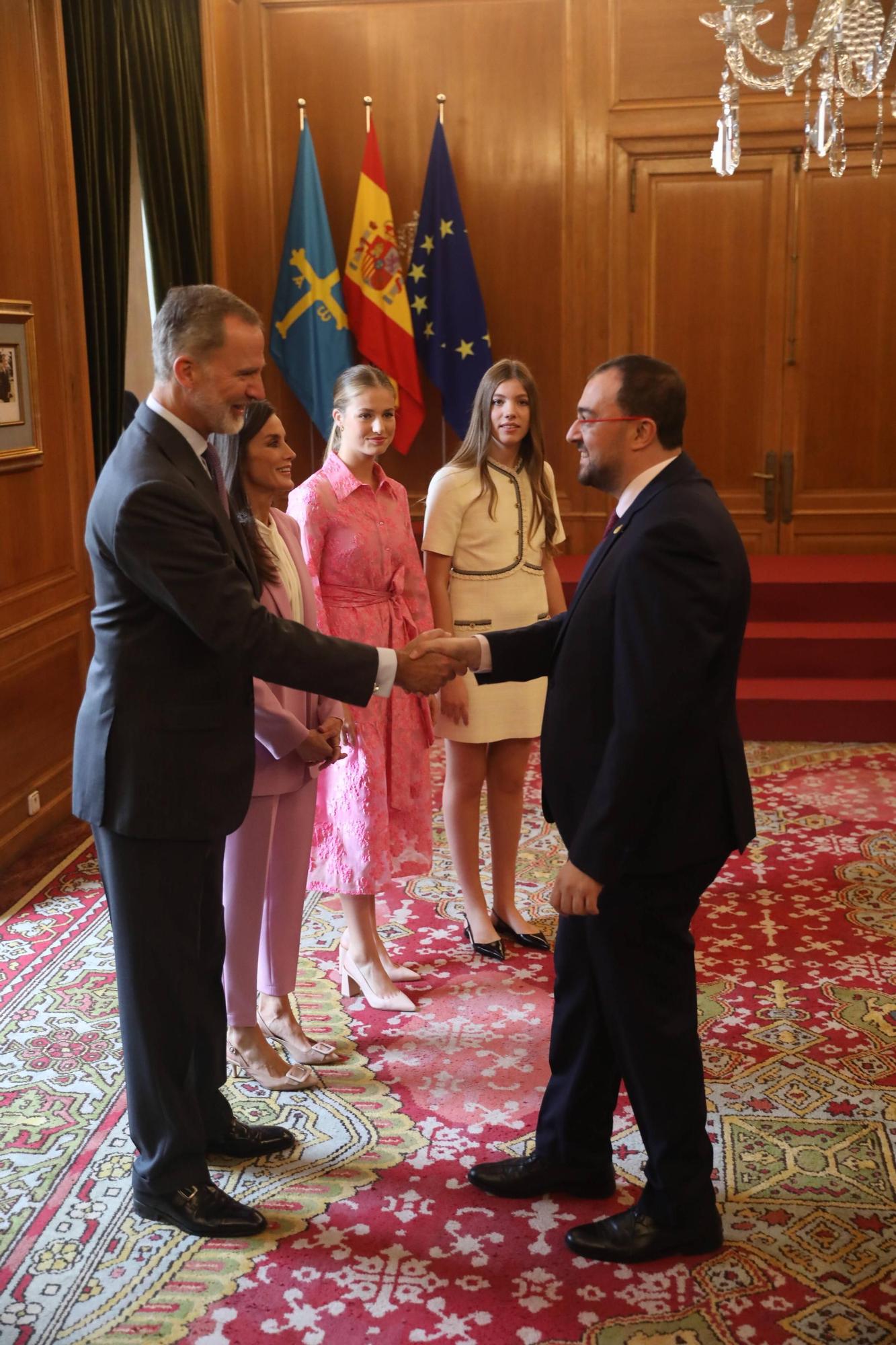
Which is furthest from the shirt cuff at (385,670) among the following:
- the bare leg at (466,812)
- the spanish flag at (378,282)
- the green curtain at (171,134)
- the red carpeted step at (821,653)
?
the spanish flag at (378,282)

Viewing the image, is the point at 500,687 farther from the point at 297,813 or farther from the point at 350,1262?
the point at 350,1262

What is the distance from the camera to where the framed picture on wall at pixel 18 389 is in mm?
4535

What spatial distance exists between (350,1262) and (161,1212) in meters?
0.39

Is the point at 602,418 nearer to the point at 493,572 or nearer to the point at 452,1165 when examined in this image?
the point at 493,572

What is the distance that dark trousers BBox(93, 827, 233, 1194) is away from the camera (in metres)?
2.33

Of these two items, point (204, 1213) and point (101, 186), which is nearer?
point (204, 1213)

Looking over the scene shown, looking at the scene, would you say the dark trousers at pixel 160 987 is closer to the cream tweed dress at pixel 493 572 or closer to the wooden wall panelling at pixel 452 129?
the cream tweed dress at pixel 493 572

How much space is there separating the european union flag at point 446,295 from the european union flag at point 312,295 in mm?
473

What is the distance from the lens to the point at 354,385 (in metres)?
3.31

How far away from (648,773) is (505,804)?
5.59 ft

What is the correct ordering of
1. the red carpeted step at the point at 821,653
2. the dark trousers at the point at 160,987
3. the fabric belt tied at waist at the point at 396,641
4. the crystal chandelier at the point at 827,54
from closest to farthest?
1. the dark trousers at the point at 160,987
2. the fabric belt tied at waist at the point at 396,641
3. the crystal chandelier at the point at 827,54
4. the red carpeted step at the point at 821,653

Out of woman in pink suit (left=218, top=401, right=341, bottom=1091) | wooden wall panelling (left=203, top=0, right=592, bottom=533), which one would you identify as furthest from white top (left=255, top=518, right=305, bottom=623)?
wooden wall panelling (left=203, top=0, right=592, bottom=533)

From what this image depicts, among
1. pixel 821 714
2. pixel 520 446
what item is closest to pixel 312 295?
pixel 821 714

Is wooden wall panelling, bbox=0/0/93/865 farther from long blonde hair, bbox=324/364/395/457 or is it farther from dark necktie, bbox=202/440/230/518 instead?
dark necktie, bbox=202/440/230/518
